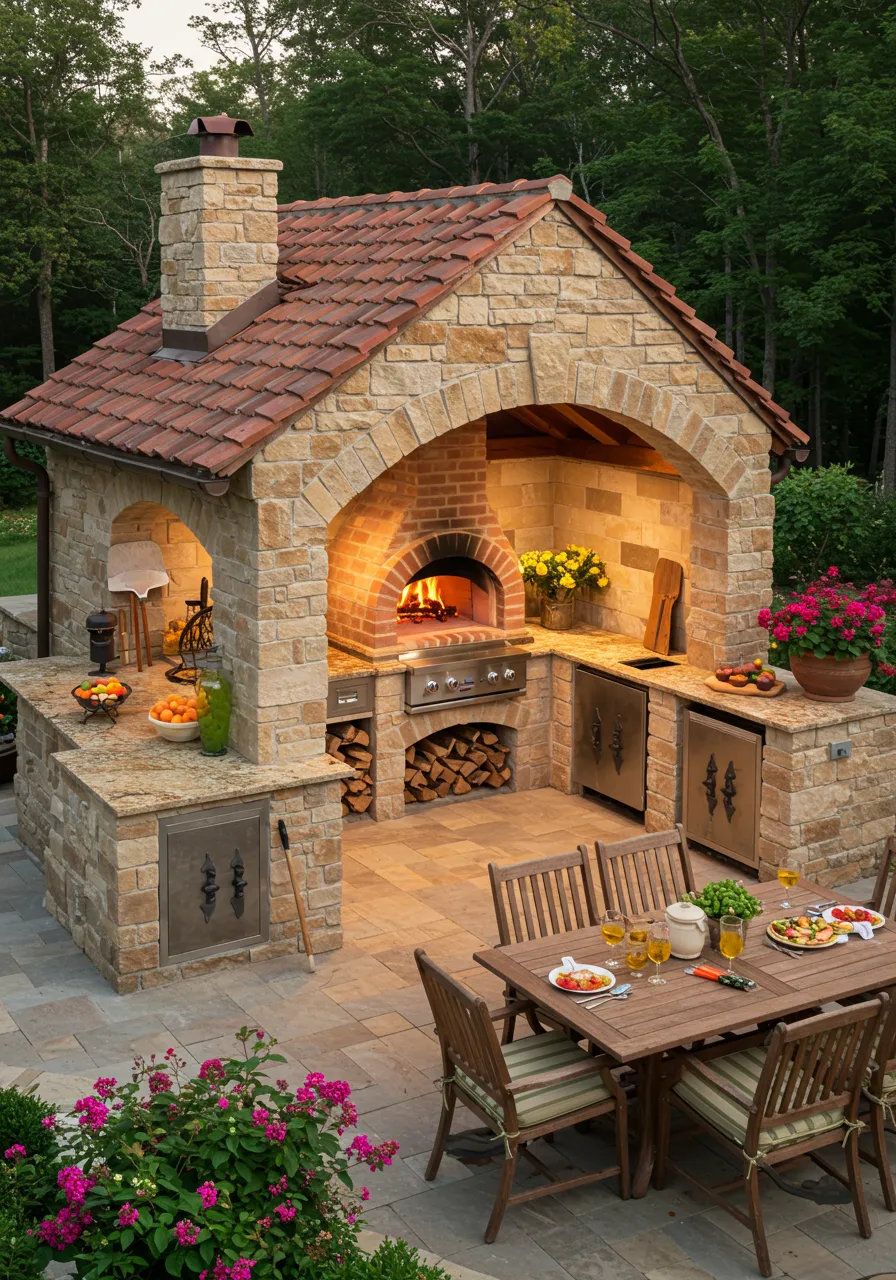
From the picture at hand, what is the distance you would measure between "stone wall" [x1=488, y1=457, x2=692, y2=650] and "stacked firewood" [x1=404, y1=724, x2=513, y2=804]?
173 cm

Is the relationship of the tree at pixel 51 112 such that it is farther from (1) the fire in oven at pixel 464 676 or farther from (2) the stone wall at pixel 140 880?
(2) the stone wall at pixel 140 880

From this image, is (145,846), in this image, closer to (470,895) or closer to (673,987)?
(470,895)

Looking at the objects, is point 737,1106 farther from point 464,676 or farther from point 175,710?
point 464,676

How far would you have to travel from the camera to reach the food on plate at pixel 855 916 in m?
7.75

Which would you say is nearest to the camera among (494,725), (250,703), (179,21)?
(250,703)

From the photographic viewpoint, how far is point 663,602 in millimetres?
12609

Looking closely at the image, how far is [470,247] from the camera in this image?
33.2 ft

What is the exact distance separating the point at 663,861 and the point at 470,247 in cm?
453

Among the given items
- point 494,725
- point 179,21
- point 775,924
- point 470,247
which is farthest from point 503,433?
point 179,21

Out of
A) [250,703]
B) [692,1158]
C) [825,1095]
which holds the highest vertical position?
[250,703]

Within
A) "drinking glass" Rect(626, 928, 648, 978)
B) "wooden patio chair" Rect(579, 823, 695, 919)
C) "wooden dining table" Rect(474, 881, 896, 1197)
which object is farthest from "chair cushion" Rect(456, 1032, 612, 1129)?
"wooden patio chair" Rect(579, 823, 695, 919)

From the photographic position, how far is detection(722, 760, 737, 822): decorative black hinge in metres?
11.2

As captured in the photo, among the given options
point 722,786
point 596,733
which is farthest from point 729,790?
point 596,733

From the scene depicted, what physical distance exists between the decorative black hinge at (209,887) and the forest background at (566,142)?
1888 centimetres
